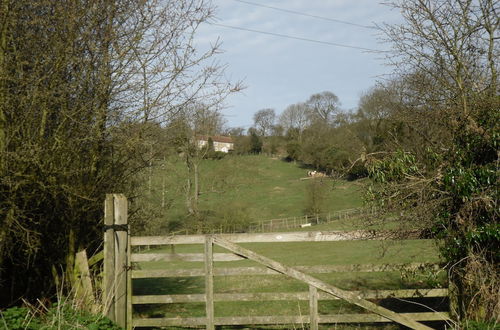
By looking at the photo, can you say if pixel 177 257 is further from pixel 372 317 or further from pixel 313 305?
pixel 372 317

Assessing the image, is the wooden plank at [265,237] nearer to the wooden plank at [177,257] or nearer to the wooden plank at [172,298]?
the wooden plank at [177,257]

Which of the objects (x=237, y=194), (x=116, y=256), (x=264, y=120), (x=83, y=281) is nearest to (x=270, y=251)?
(x=237, y=194)

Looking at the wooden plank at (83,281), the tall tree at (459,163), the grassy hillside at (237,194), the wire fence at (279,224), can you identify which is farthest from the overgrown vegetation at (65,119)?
the wire fence at (279,224)

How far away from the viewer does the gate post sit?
22.6 ft

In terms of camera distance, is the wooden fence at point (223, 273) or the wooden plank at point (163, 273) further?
the wooden plank at point (163, 273)

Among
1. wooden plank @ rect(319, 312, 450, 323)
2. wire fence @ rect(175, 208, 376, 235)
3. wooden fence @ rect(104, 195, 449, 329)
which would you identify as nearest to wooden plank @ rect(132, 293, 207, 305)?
wooden fence @ rect(104, 195, 449, 329)

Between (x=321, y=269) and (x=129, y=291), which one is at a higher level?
(x=321, y=269)

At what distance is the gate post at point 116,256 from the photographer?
22.6 feet

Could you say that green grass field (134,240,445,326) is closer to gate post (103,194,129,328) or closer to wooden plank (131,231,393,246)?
wooden plank (131,231,393,246)

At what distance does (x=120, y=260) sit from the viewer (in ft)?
23.0

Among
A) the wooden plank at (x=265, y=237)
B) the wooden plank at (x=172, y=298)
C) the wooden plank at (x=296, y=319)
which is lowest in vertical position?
the wooden plank at (x=296, y=319)

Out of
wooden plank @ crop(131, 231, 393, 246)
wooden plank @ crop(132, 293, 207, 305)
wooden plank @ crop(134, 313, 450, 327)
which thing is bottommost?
wooden plank @ crop(134, 313, 450, 327)

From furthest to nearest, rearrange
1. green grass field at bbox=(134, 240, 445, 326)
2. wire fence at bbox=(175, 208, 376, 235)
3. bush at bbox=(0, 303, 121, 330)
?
wire fence at bbox=(175, 208, 376, 235), green grass field at bbox=(134, 240, 445, 326), bush at bbox=(0, 303, 121, 330)

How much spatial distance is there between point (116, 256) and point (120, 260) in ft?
0.26
